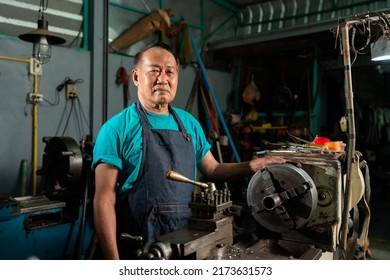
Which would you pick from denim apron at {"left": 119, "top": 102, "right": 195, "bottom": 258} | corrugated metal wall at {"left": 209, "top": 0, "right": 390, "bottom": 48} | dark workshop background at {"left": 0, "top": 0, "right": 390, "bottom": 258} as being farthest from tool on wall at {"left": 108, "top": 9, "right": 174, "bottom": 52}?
denim apron at {"left": 119, "top": 102, "right": 195, "bottom": 258}

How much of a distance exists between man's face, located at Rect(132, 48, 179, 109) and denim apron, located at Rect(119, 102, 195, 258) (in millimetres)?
91

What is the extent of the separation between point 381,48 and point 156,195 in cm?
108

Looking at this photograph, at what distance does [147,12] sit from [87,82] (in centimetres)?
113

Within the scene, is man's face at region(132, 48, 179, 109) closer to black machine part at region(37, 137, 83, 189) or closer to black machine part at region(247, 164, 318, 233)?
black machine part at region(247, 164, 318, 233)

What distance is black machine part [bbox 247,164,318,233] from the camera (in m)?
1.09

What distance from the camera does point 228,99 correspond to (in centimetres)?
474

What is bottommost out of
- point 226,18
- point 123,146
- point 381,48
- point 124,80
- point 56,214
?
point 56,214

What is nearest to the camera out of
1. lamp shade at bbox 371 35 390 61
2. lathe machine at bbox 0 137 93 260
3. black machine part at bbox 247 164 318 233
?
black machine part at bbox 247 164 318 233

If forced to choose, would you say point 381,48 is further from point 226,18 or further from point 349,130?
point 226,18

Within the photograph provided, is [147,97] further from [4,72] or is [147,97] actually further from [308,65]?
[308,65]

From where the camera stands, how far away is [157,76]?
1176 millimetres

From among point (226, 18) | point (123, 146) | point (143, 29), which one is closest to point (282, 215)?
point (123, 146)

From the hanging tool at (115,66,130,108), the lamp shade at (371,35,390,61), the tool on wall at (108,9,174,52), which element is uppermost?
the tool on wall at (108,9,174,52)
